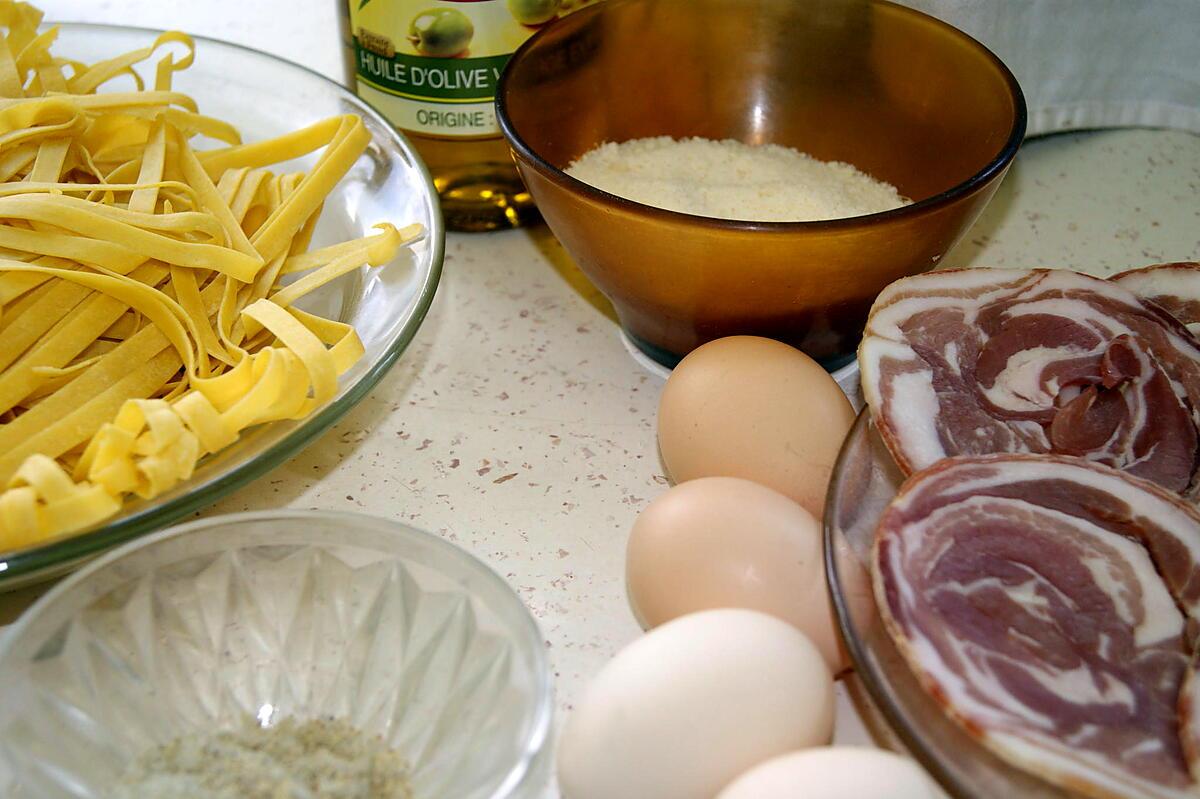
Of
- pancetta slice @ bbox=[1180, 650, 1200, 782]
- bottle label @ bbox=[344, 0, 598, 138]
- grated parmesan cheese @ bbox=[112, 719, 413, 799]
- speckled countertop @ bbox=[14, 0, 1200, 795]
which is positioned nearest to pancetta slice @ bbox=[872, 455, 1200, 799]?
pancetta slice @ bbox=[1180, 650, 1200, 782]

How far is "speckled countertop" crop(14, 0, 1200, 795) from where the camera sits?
819 mm

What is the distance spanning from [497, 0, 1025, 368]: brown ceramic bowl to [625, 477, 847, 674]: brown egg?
0.19 meters

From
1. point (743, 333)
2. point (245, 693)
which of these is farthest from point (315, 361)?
point (743, 333)

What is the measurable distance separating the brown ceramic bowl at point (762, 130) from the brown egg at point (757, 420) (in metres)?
0.06

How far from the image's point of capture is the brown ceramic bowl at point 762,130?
2.69 ft

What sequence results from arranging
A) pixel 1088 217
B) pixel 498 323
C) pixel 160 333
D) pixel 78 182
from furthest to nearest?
1. pixel 1088 217
2. pixel 498 323
3. pixel 78 182
4. pixel 160 333

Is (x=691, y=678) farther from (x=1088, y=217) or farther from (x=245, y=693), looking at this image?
(x=1088, y=217)

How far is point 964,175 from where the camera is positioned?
963 mm

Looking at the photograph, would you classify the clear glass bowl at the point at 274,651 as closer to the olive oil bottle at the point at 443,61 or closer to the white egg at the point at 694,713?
the white egg at the point at 694,713

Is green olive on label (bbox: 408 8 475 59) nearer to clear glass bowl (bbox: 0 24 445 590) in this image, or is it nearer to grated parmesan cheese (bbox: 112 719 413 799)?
clear glass bowl (bbox: 0 24 445 590)

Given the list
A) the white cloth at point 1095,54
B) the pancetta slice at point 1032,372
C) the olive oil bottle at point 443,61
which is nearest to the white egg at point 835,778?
the pancetta slice at point 1032,372

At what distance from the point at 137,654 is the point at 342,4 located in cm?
63

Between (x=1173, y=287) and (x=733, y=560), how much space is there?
1.31 feet

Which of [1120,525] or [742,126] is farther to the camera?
[742,126]
